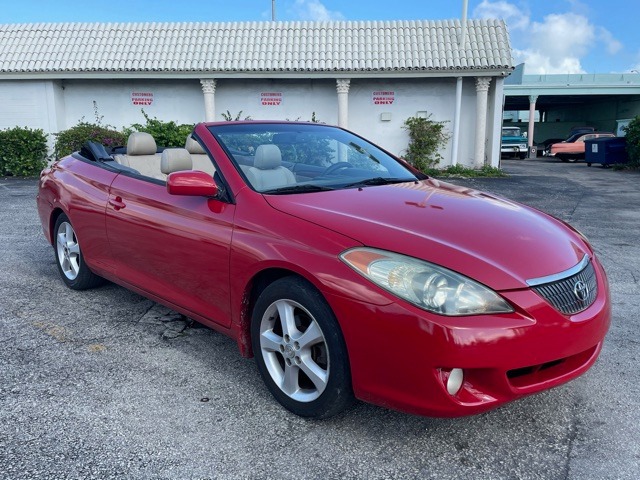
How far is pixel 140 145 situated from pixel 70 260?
46.2 inches

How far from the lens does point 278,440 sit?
2619 mm

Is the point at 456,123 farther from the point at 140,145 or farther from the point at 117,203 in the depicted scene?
the point at 117,203

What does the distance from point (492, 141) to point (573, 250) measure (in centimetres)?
1420

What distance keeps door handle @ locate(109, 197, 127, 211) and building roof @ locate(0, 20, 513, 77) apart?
12720mm

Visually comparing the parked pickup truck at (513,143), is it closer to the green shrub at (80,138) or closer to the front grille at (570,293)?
the green shrub at (80,138)

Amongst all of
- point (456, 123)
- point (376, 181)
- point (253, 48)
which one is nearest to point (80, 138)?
point (253, 48)

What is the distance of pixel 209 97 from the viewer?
16312 millimetres

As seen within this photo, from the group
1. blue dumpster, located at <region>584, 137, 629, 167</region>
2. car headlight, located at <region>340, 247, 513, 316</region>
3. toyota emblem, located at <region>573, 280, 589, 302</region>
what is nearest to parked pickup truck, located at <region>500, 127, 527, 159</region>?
blue dumpster, located at <region>584, 137, 629, 167</region>

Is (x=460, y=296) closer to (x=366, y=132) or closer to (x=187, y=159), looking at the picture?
(x=187, y=159)

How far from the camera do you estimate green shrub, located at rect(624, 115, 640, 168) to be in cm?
1864

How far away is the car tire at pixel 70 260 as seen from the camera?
4695 mm

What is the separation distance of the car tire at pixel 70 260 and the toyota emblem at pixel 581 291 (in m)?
3.73

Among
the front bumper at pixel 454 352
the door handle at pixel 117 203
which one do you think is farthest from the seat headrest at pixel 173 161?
the front bumper at pixel 454 352

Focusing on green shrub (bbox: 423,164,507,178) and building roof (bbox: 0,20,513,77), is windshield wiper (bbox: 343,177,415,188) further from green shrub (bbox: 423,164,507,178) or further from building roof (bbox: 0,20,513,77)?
building roof (bbox: 0,20,513,77)
